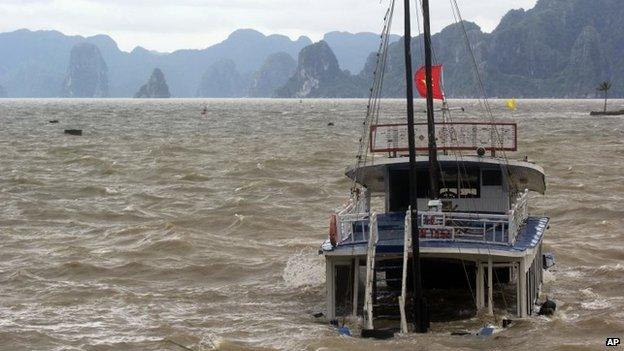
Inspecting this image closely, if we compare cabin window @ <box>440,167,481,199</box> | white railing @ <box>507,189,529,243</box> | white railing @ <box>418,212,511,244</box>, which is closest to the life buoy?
white railing @ <box>418,212,511,244</box>

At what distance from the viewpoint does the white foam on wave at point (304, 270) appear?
28.8 meters

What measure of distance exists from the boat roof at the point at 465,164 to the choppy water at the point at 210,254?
3312 mm

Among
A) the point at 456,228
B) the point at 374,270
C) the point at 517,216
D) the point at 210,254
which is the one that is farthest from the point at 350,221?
the point at 210,254

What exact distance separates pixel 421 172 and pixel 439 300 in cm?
343

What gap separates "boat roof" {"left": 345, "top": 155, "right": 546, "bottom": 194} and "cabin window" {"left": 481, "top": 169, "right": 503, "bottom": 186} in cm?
20

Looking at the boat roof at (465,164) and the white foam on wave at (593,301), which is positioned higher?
the boat roof at (465,164)

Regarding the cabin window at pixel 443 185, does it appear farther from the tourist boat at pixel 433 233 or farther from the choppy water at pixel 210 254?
the choppy water at pixel 210 254

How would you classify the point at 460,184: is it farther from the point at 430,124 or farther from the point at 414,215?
the point at 414,215

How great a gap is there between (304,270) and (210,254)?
4.52 metres

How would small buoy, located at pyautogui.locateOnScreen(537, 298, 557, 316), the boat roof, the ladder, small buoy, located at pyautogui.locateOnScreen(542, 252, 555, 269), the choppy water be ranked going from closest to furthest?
the ladder → the choppy water → small buoy, located at pyautogui.locateOnScreen(537, 298, 557, 316) → the boat roof → small buoy, located at pyautogui.locateOnScreen(542, 252, 555, 269)

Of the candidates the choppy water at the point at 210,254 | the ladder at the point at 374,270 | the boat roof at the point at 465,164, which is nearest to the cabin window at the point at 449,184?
the boat roof at the point at 465,164

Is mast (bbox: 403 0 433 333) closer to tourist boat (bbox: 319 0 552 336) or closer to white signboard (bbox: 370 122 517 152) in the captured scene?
tourist boat (bbox: 319 0 552 336)

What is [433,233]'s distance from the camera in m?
21.2

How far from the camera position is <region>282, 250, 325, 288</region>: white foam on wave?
28.8 meters
